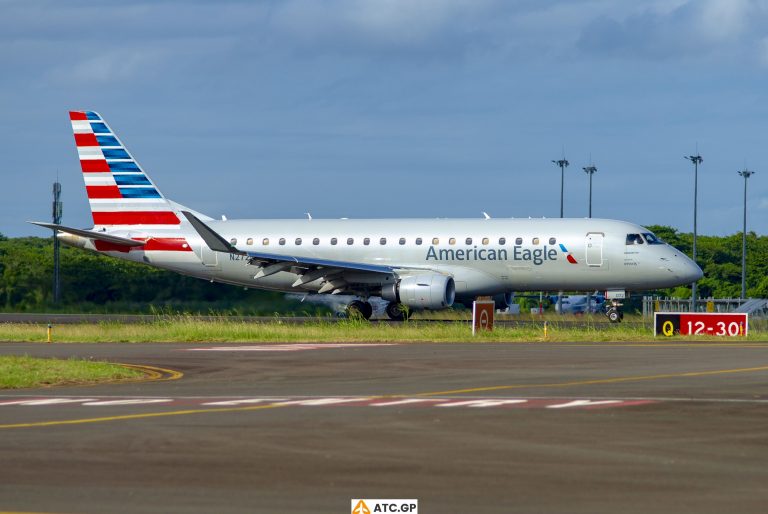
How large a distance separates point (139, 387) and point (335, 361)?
705 centimetres

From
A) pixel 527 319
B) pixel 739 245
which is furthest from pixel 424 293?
pixel 739 245

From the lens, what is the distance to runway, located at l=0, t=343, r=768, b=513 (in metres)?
10.5

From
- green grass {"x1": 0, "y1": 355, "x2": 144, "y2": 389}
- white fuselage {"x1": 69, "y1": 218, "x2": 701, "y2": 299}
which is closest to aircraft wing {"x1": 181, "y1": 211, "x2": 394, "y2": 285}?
white fuselage {"x1": 69, "y1": 218, "x2": 701, "y2": 299}

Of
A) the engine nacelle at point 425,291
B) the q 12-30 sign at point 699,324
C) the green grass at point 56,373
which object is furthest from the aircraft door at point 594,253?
the green grass at point 56,373

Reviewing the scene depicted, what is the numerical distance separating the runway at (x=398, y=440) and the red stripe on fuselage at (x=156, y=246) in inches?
1133

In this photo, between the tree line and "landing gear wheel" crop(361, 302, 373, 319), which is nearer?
"landing gear wheel" crop(361, 302, 373, 319)

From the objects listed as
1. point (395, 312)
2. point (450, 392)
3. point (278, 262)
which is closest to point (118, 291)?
point (278, 262)

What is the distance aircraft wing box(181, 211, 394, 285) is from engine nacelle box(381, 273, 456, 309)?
1.11m

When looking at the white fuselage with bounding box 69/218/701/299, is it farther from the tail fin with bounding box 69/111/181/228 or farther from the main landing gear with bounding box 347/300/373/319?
the main landing gear with bounding box 347/300/373/319

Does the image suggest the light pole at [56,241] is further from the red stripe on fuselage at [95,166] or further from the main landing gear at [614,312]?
the main landing gear at [614,312]

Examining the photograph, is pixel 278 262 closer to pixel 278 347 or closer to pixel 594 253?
pixel 594 253

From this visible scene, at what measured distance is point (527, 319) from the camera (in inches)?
2274

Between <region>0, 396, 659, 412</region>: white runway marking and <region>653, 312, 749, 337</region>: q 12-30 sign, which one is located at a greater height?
<region>653, 312, 749, 337</region>: q 12-30 sign

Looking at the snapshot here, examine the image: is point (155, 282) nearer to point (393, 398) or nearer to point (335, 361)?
point (335, 361)
